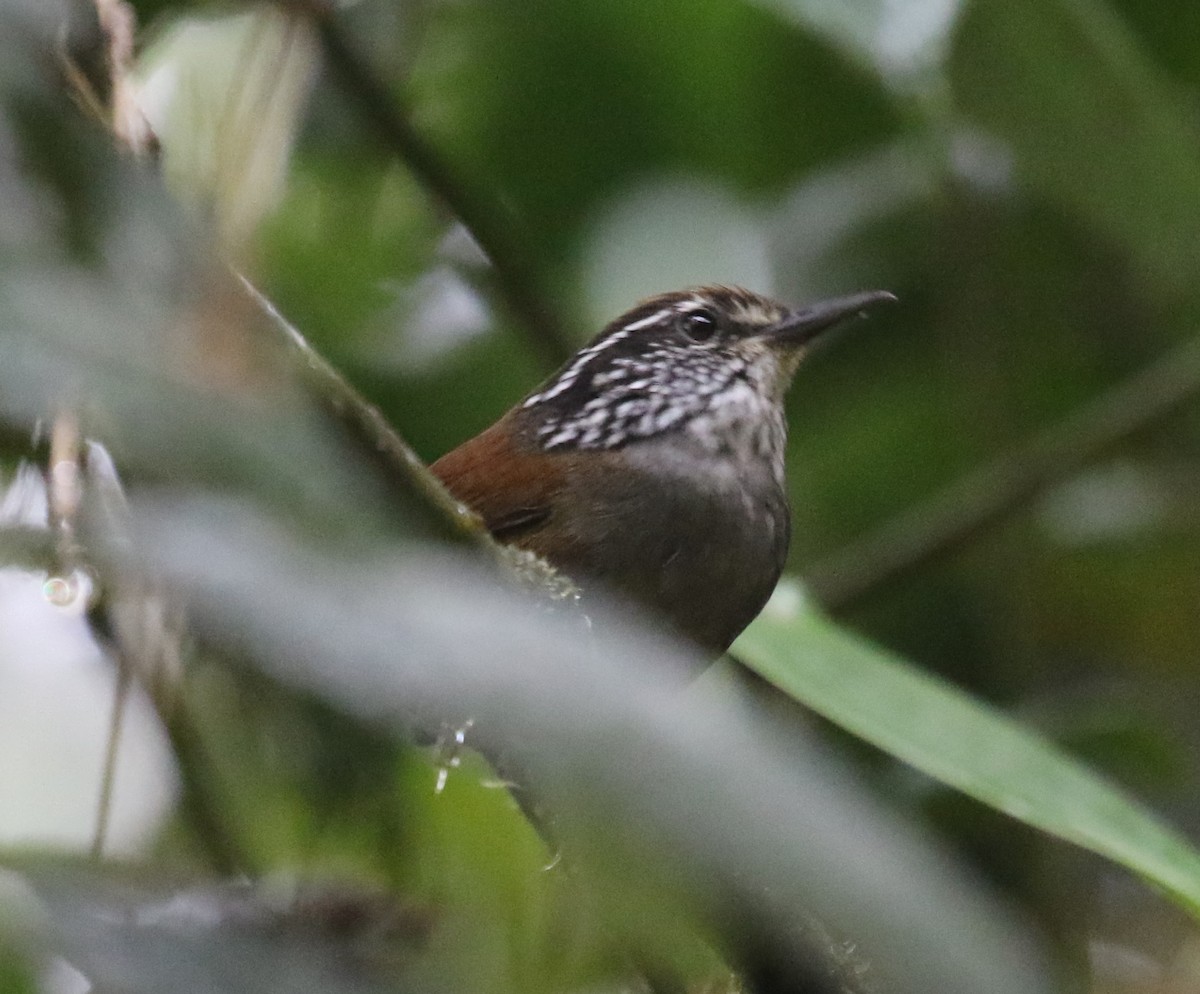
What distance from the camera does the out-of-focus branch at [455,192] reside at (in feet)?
11.5

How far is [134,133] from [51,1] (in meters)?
0.56

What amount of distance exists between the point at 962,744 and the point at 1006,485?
1675 mm

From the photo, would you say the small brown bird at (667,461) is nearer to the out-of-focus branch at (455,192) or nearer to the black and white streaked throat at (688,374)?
the black and white streaked throat at (688,374)

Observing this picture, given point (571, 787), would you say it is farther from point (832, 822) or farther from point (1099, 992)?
point (1099, 992)

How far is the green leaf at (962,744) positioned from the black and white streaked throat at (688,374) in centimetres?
78

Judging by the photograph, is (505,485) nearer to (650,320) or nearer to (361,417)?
(650,320)

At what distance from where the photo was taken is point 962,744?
232 cm

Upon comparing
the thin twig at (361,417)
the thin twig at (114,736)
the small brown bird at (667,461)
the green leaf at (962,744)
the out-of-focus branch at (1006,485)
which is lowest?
the out-of-focus branch at (1006,485)

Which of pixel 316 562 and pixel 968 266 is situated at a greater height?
pixel 316 562

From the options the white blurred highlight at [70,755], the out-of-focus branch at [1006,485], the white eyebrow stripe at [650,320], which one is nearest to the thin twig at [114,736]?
the white blurred highlight at [70,755]

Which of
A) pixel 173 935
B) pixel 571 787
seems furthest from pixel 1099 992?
pixel 571 787

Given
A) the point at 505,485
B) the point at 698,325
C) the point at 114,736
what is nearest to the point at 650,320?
the point at 698,325

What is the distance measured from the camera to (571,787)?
984 mm

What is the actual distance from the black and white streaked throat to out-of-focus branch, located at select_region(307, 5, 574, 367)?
7.0 inches
